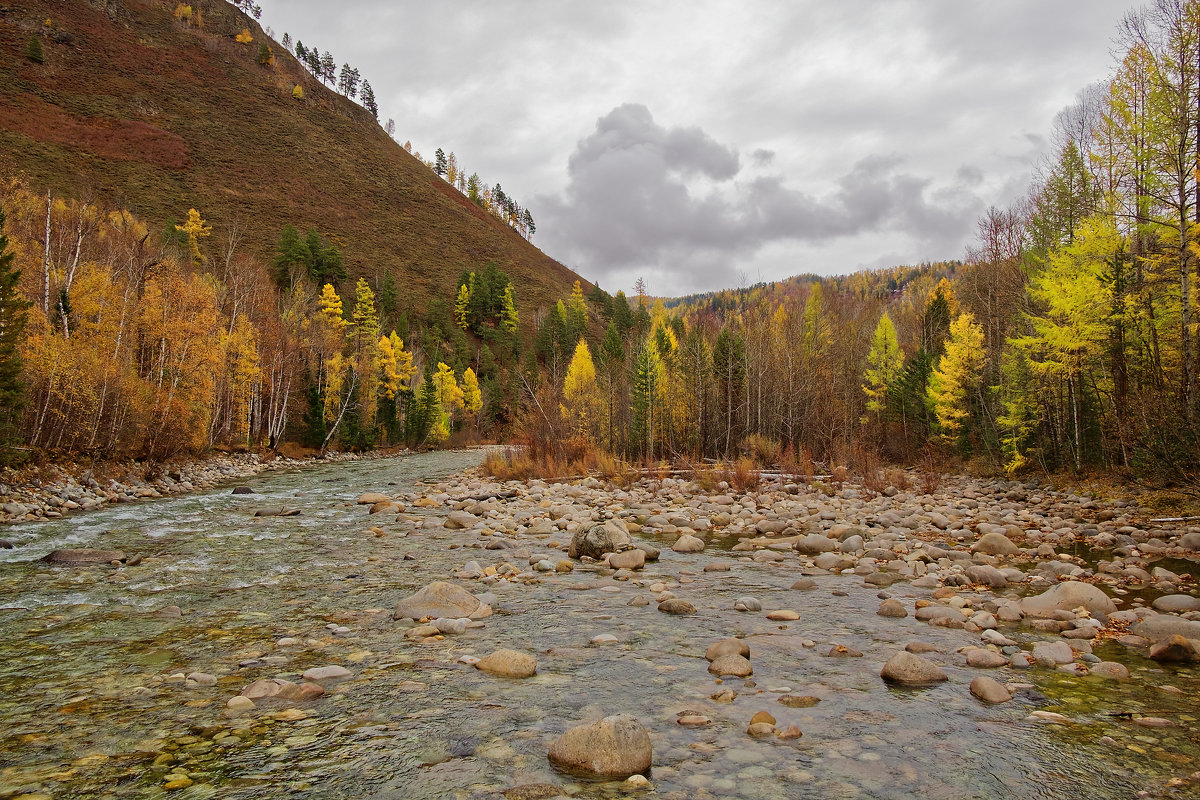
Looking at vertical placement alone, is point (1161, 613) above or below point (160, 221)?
below

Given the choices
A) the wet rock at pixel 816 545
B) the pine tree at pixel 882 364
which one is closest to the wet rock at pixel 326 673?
the wet rock at pixel 816 545

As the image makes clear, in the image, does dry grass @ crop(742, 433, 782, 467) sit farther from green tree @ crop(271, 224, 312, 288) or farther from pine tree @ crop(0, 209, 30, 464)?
green tree @ crop(271, 224, 312, 288)

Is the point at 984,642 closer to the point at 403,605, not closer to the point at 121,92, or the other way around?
the point at 403,605

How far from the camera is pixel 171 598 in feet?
24.5

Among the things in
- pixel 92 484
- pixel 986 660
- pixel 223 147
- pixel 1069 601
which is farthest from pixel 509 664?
pixel 223 147

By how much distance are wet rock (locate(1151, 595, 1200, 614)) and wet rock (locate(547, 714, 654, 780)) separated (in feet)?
22.0

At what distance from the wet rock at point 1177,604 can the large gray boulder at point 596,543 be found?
7129mm

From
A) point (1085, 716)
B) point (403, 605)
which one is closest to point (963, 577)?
point (1085, 716)

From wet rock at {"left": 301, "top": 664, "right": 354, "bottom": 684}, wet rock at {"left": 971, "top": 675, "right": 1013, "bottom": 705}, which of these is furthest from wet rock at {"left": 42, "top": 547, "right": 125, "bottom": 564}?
wet rock at {"left": 971, "top": 675, "right": 1013, "bottom": 705}

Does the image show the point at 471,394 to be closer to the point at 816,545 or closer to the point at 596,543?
the point at 596,543

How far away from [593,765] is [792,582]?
19.2 ft

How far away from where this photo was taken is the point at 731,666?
534cm

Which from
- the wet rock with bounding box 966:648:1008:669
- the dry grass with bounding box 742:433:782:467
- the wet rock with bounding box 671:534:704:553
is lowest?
the wet rock with bounding box 671:534:704:553

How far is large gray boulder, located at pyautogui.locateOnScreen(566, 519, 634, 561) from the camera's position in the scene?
10.6 meters
